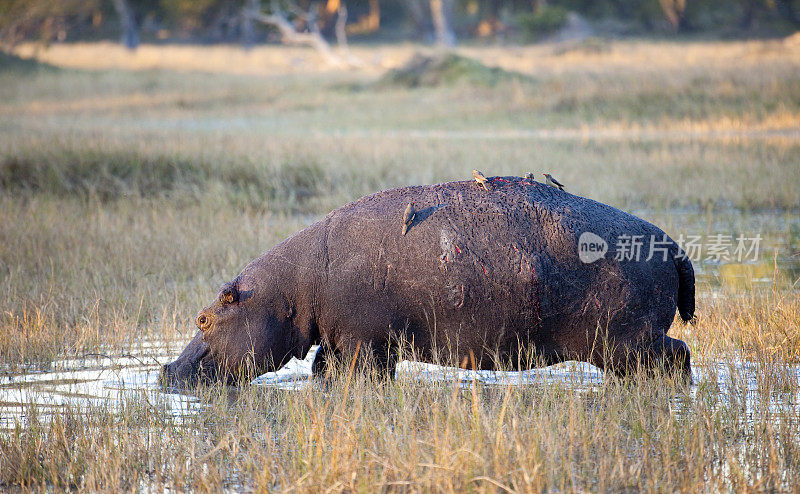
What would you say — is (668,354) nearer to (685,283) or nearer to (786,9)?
(685,283)

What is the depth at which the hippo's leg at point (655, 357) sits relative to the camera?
15.2 feet

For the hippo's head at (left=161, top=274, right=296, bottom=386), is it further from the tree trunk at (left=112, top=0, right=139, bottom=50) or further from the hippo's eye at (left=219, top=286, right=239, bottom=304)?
the tree trunk at (left=112, top=0, right=139, bottom=50)

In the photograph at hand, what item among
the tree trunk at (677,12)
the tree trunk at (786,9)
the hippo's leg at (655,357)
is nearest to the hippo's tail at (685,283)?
the hippo's leg at (655,357)

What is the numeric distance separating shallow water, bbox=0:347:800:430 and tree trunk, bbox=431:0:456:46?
40870 mm

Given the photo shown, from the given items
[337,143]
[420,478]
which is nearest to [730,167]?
[337,143]

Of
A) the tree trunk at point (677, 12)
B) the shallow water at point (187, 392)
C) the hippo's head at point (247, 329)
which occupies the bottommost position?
the shallow water at point (187, 392)

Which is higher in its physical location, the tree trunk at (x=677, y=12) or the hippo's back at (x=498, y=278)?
the tree trunk at (x=677, y=12)

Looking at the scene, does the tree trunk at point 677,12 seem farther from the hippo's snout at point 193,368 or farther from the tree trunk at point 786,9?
the hippo's snout at point 193,368

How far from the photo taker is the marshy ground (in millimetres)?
3875

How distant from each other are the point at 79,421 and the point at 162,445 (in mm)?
487

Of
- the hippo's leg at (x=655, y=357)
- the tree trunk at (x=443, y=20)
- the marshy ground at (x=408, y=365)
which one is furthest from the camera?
the tree trunk at (x=443, y=20)

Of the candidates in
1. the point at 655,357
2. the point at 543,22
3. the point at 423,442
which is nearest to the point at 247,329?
the point at 423,442

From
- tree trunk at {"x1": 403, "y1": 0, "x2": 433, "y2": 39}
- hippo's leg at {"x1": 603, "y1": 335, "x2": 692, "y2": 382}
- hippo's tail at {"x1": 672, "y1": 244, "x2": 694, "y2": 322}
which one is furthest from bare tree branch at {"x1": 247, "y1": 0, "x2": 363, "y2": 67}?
hippo's leg at {"x1": 603, "y1": 335, "x2": 692, "y2": 382}

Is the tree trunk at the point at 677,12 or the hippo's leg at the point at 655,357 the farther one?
the tree trunk at the point at 677,12
